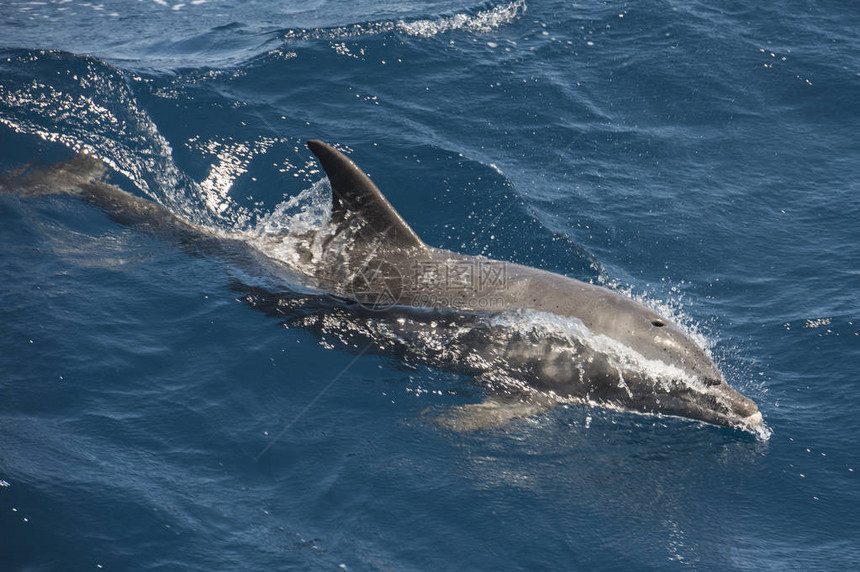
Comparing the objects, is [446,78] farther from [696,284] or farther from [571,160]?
[696,284]

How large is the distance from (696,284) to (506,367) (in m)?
4.29

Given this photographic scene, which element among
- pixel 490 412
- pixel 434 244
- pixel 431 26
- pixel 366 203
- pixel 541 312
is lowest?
pixel 490 412

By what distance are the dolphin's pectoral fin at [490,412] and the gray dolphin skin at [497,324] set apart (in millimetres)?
15

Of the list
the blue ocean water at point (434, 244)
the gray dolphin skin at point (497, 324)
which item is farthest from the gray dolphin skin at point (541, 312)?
the blue ocean water at point (434, 244)

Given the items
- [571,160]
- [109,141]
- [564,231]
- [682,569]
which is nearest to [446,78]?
[571,160]

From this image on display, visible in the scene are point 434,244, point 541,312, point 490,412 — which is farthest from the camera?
point 434,244

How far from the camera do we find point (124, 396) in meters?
9.16

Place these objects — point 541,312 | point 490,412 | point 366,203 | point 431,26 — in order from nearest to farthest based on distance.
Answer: point 490,412 < point 541,312 < point 366,203 < point 431,26

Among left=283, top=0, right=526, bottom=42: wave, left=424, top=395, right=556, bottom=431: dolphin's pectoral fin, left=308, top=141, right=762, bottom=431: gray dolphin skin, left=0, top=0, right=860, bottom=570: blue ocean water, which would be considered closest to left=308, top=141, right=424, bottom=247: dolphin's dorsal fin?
left=308, top=141, right=762, bottom=431: gray dolphin skin

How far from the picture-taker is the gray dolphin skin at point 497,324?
31.0 feet

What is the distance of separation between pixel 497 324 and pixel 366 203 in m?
2.24

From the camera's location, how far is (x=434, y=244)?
41.5 ft

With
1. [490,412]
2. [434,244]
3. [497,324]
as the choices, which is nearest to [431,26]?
[434,244]

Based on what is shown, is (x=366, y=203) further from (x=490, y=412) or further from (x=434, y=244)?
(x=490, y=412)
